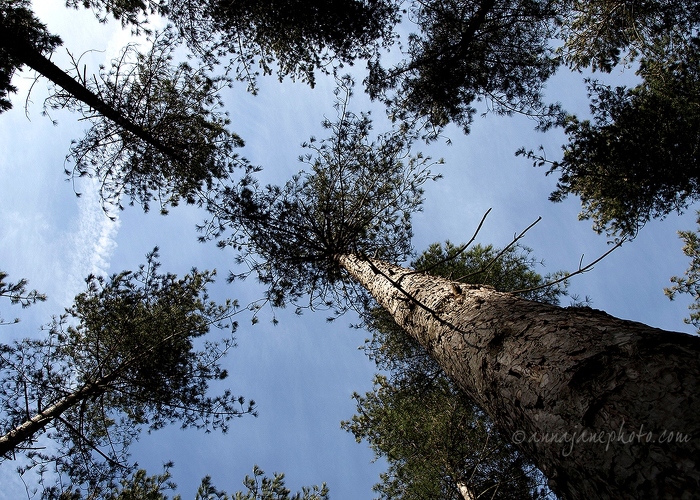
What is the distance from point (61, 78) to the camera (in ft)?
15.3

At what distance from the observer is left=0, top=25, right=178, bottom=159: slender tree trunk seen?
14.3ft

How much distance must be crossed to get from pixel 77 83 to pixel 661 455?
21.5ft

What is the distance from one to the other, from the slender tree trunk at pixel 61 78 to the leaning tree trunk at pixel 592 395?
5.29m

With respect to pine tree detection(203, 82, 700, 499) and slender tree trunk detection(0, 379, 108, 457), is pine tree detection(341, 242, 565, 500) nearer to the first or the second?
pine tree detection(203, 82, 700, 499)

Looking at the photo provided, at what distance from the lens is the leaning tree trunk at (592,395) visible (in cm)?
98

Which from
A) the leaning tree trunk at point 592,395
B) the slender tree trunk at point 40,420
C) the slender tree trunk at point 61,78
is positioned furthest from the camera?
the slender tree trunk at point 40,420

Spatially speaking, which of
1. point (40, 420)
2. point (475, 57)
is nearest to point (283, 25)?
point (475, 57)

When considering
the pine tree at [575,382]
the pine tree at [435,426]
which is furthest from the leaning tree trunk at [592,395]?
the pine tree at [435,426]

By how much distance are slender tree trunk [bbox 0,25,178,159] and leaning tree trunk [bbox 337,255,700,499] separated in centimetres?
529

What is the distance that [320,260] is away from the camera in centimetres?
657

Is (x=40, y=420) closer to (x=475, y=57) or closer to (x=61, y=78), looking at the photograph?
(x=61, y=78)

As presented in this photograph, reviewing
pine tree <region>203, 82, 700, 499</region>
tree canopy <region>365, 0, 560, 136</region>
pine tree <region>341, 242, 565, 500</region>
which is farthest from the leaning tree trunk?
tree canopy <region>365, 0, 560, 136</region>

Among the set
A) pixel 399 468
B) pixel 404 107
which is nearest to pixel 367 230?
pixel 404 107

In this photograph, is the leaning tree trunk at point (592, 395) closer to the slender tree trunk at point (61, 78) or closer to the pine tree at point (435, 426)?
the pine tree at point (435, 426)
